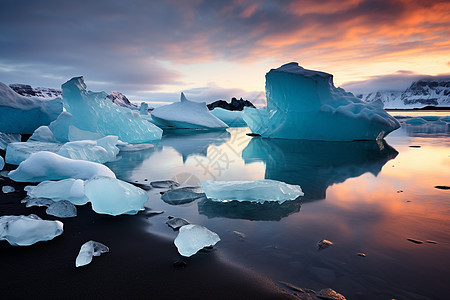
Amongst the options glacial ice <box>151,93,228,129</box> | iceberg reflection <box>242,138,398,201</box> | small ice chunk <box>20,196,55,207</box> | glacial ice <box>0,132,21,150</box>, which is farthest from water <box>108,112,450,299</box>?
glacial ice <box>151,93,228,129</box>

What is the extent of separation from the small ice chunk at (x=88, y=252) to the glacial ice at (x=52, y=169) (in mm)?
1723

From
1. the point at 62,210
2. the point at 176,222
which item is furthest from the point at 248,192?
the point at 62,210

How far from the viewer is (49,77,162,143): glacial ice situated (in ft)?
24.5

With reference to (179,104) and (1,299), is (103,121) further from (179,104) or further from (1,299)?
(1,299)

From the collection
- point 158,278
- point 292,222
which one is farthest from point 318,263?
point 158,278

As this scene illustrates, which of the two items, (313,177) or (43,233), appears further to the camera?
(313,177)

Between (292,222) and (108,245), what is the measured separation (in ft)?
4.55

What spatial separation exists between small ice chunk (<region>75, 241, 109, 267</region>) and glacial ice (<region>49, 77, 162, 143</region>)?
6741mm

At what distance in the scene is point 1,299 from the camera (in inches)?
46.8

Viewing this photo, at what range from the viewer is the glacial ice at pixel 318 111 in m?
8.61

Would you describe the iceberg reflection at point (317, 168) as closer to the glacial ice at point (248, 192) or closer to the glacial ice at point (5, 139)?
the glacial ice at point (248, 192)

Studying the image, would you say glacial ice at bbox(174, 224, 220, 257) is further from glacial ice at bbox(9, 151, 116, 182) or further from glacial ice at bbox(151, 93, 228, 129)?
glacial ice at bbox(151, 93, 228, 129)

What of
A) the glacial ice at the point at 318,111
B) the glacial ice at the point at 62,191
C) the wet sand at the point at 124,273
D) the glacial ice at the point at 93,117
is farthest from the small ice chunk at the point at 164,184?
the glacial ice at the point at 318,111

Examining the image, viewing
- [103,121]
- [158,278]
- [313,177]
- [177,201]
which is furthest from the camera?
[103,121]
